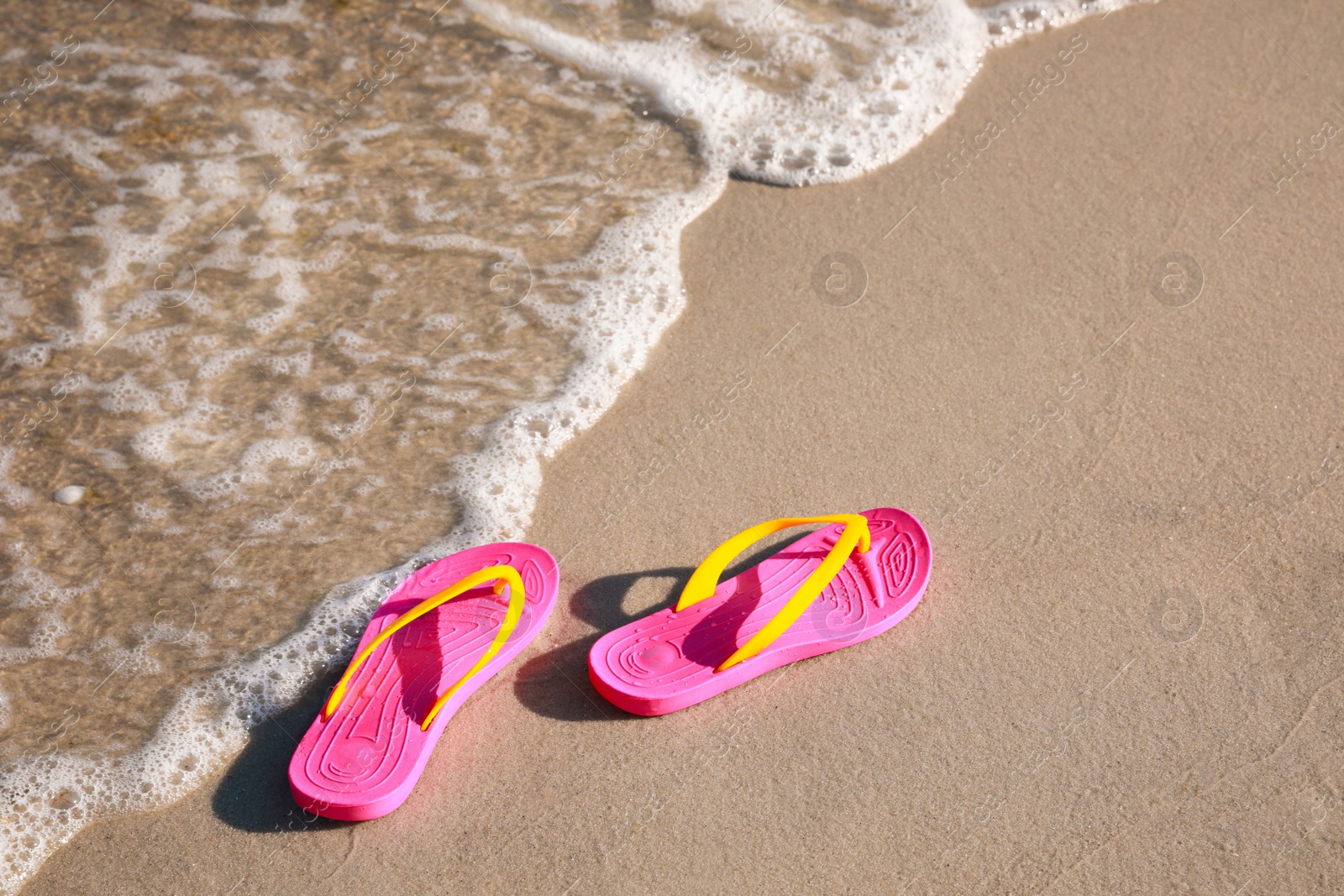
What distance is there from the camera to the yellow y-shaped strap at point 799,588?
7.48 ft

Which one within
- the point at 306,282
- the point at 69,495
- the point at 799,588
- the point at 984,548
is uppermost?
the point at 984,548

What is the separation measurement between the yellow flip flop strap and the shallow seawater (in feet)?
0.66

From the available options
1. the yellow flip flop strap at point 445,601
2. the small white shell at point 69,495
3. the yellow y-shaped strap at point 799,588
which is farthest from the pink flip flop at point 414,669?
the small white shell at point 69,495

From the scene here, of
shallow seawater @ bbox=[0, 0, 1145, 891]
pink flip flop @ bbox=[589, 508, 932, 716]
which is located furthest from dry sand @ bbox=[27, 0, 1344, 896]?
shallow seawater @ bbox=[0, 0, 1145, 891]

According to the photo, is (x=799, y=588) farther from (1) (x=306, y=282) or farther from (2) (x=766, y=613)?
(1) (x=306, y=282)

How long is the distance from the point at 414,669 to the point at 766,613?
884 mm

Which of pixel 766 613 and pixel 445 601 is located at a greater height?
pixel 766 613

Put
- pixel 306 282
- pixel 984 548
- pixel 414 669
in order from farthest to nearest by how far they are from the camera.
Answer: pixel 306 282 → pixel 984 548 → pixel 414 669

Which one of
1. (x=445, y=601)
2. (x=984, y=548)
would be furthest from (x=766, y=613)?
(x=445, y=601)

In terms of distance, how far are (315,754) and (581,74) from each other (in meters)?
2.93

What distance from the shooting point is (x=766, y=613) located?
2457mm

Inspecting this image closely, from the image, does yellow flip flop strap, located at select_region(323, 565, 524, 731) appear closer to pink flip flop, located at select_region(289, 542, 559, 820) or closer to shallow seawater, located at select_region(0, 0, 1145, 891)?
pink flip flop, located at select_region(289, 542, 559, 820)

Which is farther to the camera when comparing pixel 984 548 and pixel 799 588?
pixel 984 548

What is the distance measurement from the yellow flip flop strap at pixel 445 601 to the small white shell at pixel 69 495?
1.11 meters
